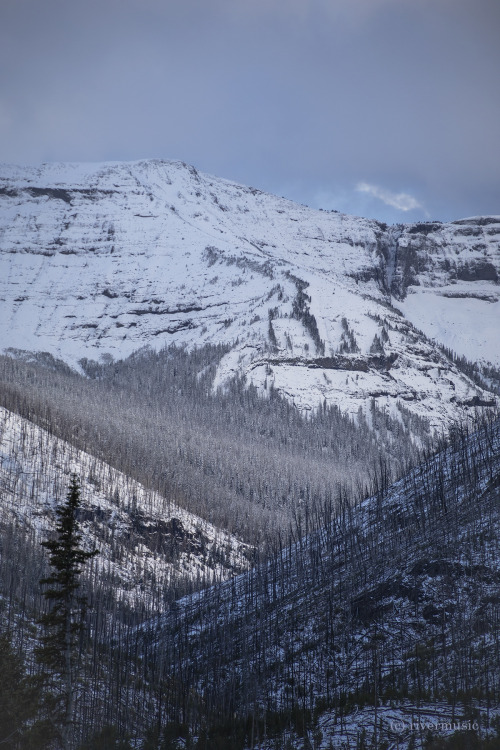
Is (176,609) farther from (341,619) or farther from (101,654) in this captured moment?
(341,619)

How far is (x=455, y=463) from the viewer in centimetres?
12862

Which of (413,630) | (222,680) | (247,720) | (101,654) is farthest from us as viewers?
(101,654)

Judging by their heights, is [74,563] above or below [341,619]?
below

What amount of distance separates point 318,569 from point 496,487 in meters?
27.8

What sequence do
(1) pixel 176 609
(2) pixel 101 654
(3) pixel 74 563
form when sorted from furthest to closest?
(1) pixel 176 609
(2) pixel 101 654
(3) pixel 74 563

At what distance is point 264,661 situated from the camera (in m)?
83.2

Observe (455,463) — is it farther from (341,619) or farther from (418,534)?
(341,619)

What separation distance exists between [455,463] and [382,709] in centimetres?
6958

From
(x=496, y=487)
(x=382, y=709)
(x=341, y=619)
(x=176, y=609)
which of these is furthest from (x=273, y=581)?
(x=382, y=709)

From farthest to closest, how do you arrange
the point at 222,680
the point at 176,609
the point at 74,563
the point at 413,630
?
the point at 176,609 → the point at 222,680 → the point at 413,630 → the point at 74,563

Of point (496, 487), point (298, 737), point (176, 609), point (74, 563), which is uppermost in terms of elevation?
point (496, 487)

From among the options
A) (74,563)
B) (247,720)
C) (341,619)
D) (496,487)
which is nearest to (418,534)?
(496,487)

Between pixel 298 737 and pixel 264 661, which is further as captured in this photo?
pixel 264 661

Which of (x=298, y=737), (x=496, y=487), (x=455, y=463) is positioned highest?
(x=455, y=463)
